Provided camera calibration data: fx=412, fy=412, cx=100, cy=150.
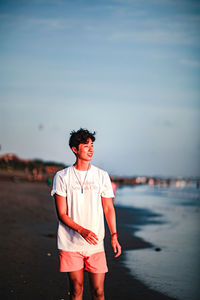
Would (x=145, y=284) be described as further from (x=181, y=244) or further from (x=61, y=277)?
(x=181, y=244)

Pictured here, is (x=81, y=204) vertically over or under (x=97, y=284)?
over

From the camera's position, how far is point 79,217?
3.92 m

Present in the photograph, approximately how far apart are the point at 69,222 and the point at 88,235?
0.23 m

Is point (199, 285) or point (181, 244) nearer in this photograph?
point (199, 285)

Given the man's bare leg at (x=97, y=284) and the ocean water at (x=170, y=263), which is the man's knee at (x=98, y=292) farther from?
the ocean water at (x=170, y=263)

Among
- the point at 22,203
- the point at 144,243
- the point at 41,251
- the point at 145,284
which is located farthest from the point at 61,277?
the point at 22,203

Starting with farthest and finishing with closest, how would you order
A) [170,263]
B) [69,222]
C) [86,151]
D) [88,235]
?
1. [170,263]
2. [86,151]
3. [69,222]
4. [88,235]

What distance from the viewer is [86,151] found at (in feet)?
13.5

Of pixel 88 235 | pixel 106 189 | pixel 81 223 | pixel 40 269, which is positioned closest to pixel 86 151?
pixel 106 189

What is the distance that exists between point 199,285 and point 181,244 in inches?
154

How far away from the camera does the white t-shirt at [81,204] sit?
3.91 metres

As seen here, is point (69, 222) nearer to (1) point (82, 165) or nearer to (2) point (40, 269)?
(1) point (82, 165)

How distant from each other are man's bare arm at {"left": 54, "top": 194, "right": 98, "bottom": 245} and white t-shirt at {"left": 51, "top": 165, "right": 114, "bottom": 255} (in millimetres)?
46

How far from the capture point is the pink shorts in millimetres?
3875
